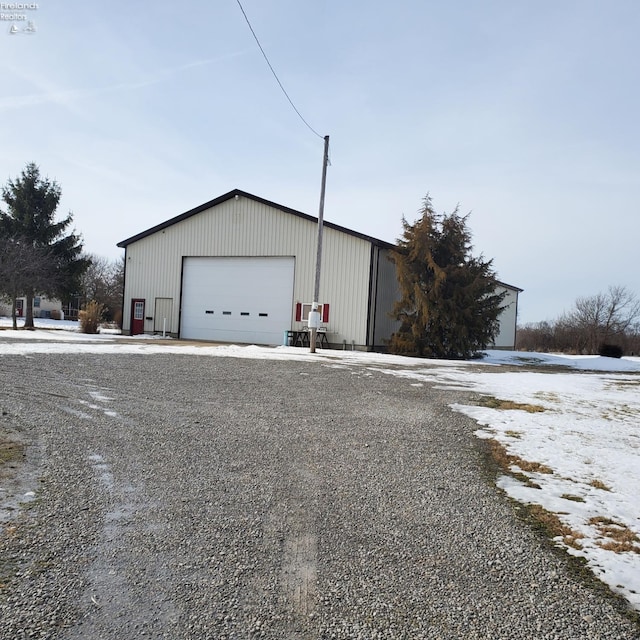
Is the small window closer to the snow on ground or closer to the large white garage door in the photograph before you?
the large white garage door

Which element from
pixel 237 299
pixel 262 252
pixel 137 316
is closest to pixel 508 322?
pixel 262 252

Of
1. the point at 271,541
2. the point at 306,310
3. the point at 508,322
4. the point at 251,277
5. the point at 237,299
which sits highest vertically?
the point at 251,277

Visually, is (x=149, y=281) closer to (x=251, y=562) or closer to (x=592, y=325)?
(x=251, y=562)

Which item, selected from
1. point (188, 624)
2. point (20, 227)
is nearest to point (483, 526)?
point (188, 624)

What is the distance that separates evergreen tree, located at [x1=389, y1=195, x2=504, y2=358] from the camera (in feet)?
62.7

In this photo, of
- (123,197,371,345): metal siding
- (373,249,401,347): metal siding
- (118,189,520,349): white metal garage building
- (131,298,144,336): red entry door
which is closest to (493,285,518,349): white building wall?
(373,249,401,347): metal siding

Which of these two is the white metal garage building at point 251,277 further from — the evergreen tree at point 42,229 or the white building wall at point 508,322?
the white building wall at point 508,322

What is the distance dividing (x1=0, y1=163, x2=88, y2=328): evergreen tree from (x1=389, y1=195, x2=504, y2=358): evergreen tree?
1911cm

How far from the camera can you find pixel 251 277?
22.8 meters

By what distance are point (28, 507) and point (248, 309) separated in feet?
64.1

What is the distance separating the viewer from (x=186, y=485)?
3.87 m

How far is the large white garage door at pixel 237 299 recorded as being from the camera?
871 inches

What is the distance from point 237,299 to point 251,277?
3.87ft

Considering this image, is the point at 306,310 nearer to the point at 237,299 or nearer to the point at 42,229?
the point at 237,299
